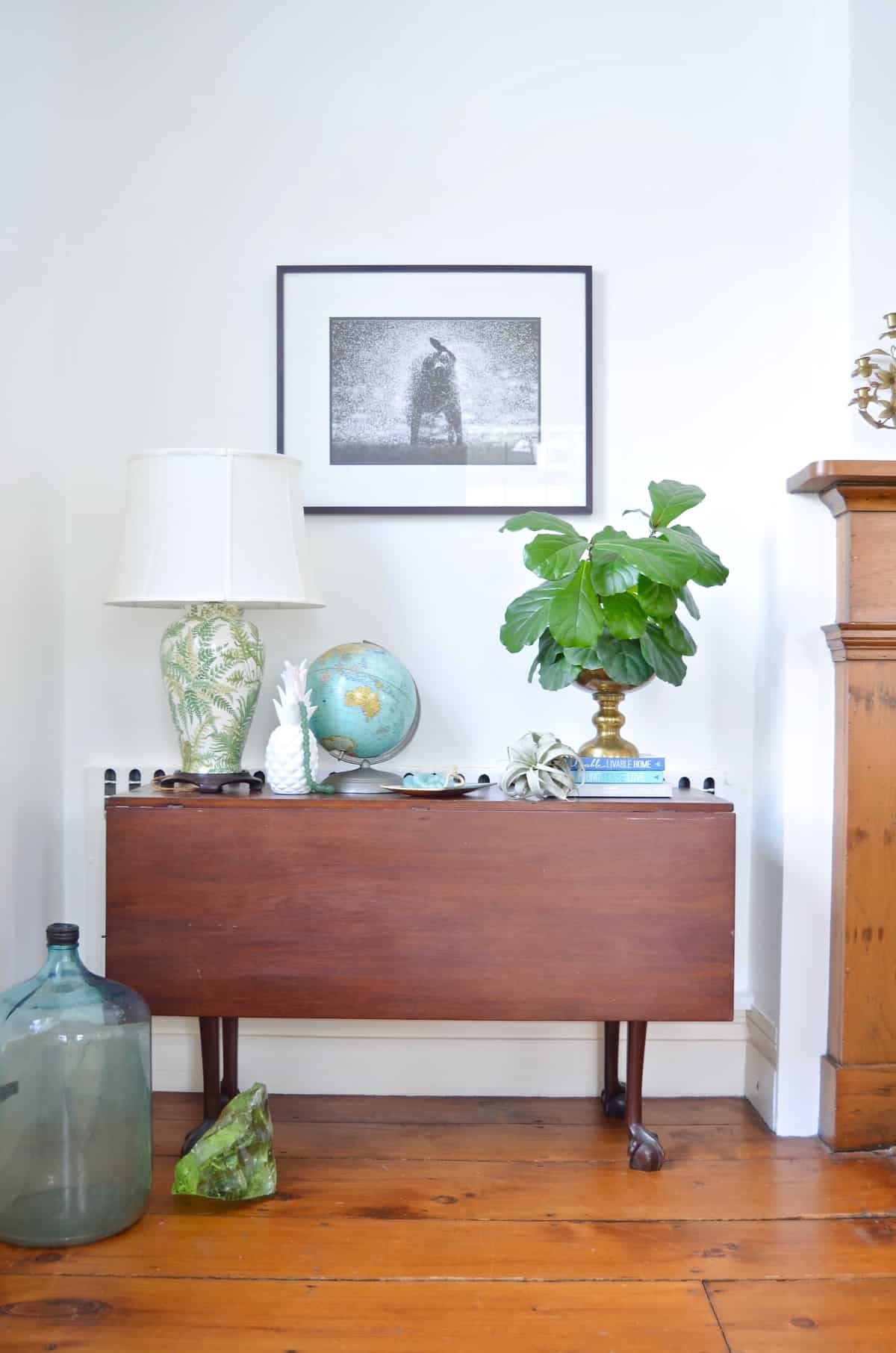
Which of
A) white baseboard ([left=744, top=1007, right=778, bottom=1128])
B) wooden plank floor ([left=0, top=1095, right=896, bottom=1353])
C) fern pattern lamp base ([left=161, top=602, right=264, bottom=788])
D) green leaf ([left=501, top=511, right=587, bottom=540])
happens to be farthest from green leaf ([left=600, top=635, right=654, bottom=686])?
wooden plank floor ([left=0, top=1095, right=896, bottom=1353])

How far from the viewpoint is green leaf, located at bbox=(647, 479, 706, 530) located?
2043mm

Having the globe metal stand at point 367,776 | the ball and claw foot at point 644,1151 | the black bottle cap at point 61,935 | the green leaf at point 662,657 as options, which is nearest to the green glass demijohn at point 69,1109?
the black bottle cap at point 61,935

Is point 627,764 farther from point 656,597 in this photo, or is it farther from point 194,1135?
point 194,1135

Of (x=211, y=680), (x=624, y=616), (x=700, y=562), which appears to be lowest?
(x=211, y=680)

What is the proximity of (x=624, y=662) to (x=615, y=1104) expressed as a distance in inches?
36.8

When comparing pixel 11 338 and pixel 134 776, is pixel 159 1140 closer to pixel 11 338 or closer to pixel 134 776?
pixel 134 776

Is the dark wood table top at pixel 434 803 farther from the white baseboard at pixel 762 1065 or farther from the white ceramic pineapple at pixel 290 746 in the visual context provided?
the white baseboard at pixel 762 1065

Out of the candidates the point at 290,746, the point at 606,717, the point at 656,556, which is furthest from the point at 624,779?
the point at 290,746

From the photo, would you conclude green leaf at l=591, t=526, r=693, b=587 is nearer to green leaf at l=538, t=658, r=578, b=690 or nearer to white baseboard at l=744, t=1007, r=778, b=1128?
green leaf at l=538, t=658, r=578, b=690

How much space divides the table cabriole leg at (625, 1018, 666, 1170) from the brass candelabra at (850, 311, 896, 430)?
4.04 ft

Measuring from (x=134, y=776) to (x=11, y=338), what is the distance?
3.10 ft

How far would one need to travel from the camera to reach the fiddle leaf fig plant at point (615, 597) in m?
1.91

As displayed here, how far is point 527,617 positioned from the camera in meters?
2.03

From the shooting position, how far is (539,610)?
202 centimetres
